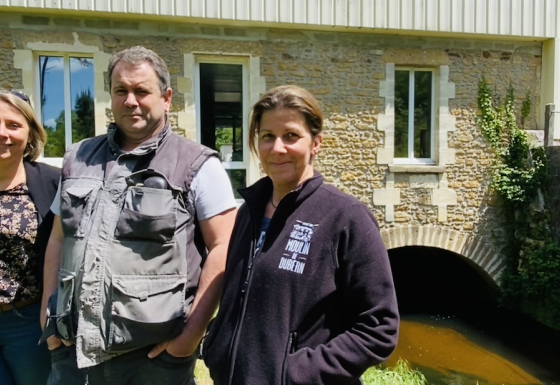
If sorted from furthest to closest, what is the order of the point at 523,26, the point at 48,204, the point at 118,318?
the point at 523,26 < the point at 48,204 < the point at 118,318

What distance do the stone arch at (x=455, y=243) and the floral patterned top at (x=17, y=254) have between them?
207 inches

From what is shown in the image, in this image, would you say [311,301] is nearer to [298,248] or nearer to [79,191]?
[298,248]

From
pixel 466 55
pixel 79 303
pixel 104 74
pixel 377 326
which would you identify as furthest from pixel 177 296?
pixel 466 55

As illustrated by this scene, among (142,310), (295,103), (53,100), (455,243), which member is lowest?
(455,243)

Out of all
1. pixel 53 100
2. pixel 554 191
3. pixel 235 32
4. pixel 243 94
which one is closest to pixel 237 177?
pixel 243 94

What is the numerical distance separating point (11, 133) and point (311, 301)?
1452 mm

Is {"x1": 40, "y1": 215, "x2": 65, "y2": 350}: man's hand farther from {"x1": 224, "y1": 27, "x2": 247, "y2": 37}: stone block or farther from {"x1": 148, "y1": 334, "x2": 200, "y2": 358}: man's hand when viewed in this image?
{"x1": 224, "y1": 27, "x2": 247, "y2": 37}: stone block

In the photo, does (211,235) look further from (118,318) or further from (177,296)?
(118,318)

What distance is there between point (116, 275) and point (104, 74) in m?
4.79

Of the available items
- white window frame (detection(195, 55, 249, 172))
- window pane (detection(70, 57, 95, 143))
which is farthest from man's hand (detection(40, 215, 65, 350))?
window pane (detection(70, 57, 95, 143))

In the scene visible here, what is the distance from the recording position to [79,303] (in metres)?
1.59

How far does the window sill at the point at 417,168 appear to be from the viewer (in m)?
6.54

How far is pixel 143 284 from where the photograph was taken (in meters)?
1.60

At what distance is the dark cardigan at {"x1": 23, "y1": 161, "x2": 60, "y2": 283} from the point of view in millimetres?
1938
